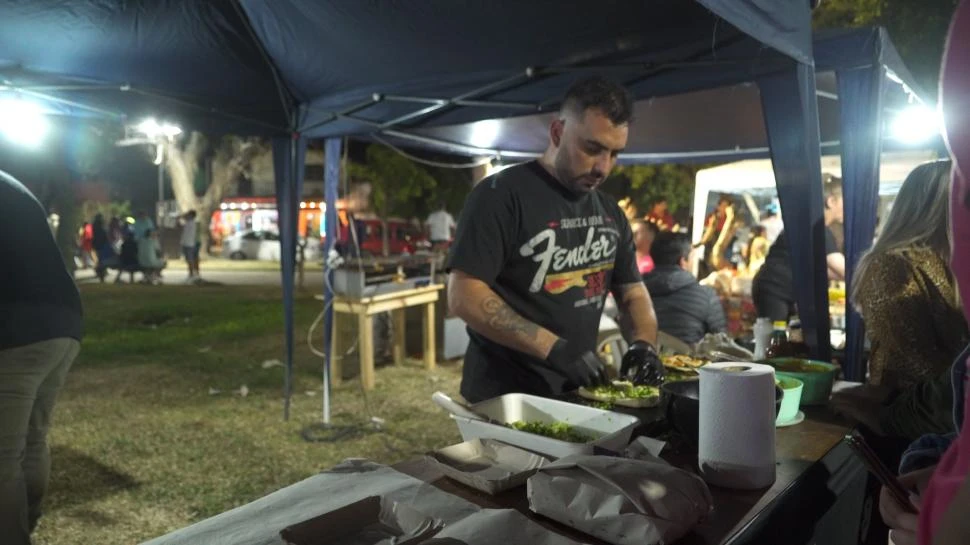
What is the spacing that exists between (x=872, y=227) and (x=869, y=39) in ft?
3.14

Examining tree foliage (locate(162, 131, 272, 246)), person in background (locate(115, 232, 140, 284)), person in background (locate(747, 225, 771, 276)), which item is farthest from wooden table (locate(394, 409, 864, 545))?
tree foliage (locate(162, 131, 272, 246))

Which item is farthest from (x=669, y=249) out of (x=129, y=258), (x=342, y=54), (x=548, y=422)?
(x=129, y=258)

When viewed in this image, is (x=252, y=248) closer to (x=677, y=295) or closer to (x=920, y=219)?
(x=677, y=295)

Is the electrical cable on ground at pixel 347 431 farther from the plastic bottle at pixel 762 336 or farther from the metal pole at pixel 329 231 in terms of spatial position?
the plastic bottle at pixel 762 336

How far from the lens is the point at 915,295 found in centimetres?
207

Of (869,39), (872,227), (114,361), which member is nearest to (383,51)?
(869,39)

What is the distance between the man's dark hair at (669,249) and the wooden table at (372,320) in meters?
2.93

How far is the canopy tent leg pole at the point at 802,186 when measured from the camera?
10.0 feet

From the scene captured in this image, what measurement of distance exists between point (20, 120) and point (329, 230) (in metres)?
2.54

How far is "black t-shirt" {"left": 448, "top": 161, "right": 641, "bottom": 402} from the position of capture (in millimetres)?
2502

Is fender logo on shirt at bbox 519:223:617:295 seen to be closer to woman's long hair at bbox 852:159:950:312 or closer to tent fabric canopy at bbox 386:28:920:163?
woman's long hair at bbox 852:159:950:312

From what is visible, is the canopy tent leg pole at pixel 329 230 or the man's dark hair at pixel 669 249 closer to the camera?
the man's dark hair at pixel 669 249

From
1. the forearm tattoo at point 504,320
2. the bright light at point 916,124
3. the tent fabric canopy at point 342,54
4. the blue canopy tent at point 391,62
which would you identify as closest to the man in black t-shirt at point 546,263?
the forearm tattoo at point 504,320

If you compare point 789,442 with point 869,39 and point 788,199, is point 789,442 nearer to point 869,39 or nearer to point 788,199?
point 788,199
